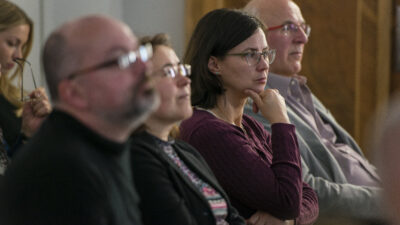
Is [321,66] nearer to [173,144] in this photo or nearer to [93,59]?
[173,144]

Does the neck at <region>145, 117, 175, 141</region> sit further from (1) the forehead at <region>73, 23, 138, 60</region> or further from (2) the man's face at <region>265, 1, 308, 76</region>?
(2) the man's face at <region>265, 1, 308, 76</region>

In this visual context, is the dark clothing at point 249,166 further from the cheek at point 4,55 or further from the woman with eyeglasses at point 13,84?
the cheek at point 4,55

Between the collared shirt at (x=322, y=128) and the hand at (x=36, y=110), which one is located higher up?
the hand at (x=36, y=110)

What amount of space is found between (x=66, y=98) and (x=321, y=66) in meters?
3.26

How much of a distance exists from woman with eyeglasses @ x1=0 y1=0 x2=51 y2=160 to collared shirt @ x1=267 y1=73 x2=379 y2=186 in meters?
1.03

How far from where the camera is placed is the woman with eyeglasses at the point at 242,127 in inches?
84.7

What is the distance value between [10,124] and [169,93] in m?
0.74

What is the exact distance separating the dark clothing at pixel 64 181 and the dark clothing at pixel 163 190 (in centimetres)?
37

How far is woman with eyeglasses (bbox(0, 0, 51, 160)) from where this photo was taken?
2.22 meters

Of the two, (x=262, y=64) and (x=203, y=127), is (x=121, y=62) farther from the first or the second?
(x=262, y=64)

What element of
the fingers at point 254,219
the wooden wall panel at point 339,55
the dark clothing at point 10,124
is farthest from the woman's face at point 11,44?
the wooden wall panel at point 339,55

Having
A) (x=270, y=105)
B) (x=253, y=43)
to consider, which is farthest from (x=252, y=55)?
(x=270, y=105)


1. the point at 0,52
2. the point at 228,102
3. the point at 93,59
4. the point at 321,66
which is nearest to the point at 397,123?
the point at 93,59

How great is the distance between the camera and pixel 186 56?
7.88ft
